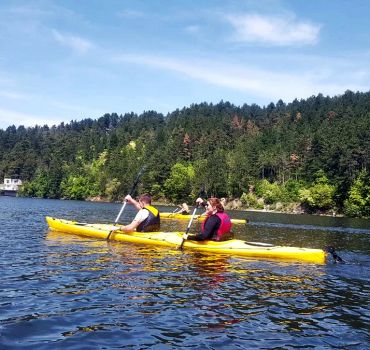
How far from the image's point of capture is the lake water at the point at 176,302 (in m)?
7.88

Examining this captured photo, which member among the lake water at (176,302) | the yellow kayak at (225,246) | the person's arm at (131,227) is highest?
the person's arm at (131,227)

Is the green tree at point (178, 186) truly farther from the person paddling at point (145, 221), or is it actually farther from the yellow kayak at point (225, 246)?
the person paddling at point (145, 221)

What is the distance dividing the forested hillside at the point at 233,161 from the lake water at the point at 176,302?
48.0m

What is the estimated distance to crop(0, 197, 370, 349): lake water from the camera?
7.88 m

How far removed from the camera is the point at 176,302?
1017 cm

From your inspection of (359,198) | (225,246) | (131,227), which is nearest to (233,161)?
(359,198)

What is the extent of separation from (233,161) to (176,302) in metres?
103

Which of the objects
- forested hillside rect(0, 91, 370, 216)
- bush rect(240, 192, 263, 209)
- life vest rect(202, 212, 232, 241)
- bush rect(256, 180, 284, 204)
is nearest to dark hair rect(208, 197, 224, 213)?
life vest rect(202, 212, 232, 241)

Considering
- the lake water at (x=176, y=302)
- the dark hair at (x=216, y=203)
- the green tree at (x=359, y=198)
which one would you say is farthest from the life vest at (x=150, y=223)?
the green tree at (x=359, y=198)

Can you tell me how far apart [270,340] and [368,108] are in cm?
14102

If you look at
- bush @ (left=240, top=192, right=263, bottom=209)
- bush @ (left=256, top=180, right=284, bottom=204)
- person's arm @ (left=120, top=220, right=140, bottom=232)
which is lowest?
person's arm @ (left=120, top=220, right=140, bottom=232)

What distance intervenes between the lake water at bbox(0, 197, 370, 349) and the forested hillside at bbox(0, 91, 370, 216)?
47959 mm

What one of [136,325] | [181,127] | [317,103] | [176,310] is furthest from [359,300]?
[317,103]

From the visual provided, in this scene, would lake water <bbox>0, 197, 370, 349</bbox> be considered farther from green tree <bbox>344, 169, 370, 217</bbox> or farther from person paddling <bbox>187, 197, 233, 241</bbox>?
green tree <bbox>344, 169, 370, 217</bbox>
